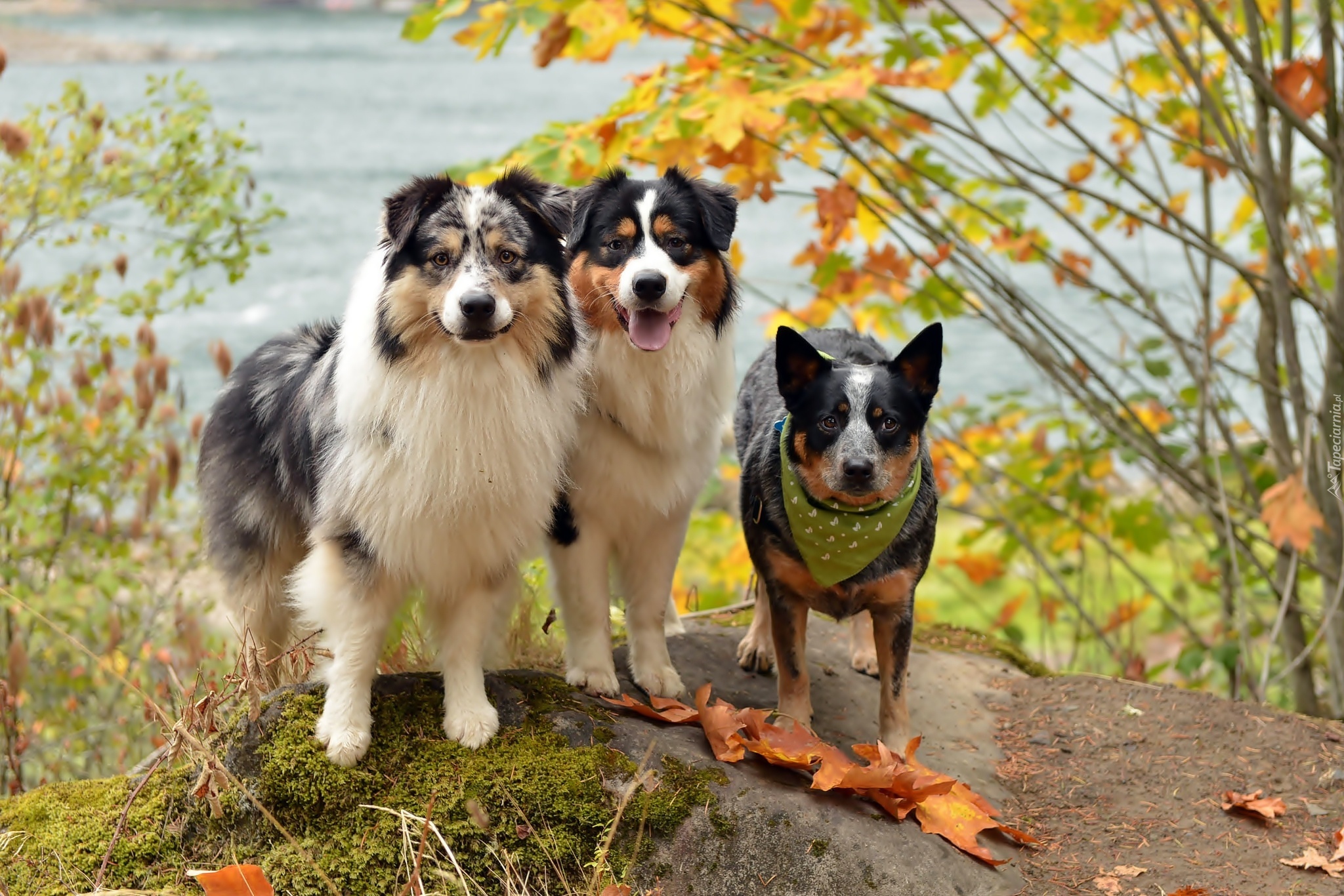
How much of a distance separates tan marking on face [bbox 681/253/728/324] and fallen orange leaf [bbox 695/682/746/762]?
118cm

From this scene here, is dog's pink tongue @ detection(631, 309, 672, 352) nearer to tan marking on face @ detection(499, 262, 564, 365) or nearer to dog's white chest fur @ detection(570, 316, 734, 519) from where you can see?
dog's white chest fur @ detection(570, 316, 734, 519)

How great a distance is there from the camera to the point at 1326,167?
17.8 ft

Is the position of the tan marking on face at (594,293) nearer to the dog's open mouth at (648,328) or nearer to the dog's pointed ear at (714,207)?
the dog's open mouth at (648,328)

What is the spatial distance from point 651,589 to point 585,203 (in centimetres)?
130

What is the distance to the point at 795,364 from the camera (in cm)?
358

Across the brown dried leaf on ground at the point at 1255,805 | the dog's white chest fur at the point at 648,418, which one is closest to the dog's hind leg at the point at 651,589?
the dog's white chest fur at the point at 648,418

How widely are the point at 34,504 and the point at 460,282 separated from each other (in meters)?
3.34

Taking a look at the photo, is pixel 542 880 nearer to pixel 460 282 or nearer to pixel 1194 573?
pixel 460 282

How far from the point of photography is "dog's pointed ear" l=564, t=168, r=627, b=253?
140 inches

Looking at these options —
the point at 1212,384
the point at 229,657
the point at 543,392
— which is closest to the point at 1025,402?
the point at 1212,384

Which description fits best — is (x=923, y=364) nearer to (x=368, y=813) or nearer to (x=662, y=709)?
(x=662, y=709)

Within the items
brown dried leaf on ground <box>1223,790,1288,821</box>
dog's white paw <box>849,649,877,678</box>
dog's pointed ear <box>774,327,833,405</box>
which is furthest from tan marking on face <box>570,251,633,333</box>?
brown dried leaf on ground <box>1223,790,1288,821</box>

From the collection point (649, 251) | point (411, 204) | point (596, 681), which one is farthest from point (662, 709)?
point (411, 204)

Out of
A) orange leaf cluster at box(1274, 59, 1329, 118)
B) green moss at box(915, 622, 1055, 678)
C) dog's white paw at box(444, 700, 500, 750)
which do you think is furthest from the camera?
green moss at box(915, 622, 1055, 678)
